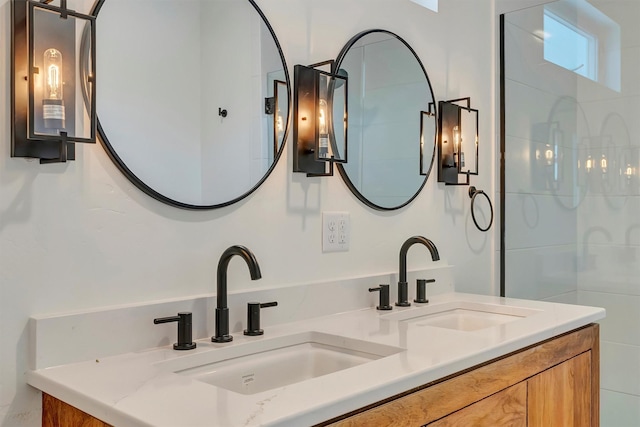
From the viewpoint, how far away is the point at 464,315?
201 centimetres

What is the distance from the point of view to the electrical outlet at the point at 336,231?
5.95 ft

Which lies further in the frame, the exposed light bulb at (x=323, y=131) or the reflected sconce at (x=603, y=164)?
the reflected sconce at (x=603, y=164)

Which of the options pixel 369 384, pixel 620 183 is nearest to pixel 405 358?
pixel 369 384

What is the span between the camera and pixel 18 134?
1.14 meters

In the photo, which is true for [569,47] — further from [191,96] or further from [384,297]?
[191,96]

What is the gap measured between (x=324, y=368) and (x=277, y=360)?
0.12 metres

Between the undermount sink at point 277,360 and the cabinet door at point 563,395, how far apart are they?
1.59 ft

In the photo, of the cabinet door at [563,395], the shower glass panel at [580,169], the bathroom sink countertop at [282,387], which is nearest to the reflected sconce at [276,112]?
the bathroom sink countertop at [282,387]

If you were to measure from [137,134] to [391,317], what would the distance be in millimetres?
942

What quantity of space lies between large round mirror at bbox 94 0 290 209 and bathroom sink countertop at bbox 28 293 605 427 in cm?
41

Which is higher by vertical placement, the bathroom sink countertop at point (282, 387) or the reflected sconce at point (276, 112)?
the reflected sconce at point (276, 112)

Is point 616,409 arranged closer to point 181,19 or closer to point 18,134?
point 181,19

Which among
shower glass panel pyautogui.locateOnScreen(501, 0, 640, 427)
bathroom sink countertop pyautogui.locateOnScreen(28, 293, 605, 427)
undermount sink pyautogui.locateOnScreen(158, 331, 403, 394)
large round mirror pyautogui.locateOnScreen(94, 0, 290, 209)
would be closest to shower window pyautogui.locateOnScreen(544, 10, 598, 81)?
shower glass panel pyautogui.locateOnScreen(501, 0, 640, 427)

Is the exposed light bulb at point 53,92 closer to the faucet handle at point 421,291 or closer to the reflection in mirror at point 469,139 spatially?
the faucet handle at point 421,291
